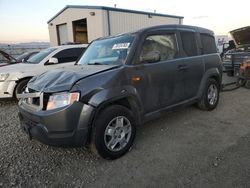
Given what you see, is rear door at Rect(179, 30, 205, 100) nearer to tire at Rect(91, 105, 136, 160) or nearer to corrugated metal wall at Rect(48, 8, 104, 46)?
tire at Rect(91, 105, 136, 160)

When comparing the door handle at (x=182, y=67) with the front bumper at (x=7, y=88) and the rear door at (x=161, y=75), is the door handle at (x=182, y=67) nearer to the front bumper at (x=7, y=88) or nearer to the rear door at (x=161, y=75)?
the rear door at (x=161, y=75)

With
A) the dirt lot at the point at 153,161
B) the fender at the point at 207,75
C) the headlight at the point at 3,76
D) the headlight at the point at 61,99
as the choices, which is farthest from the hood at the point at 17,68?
the fender at the point at 207,75

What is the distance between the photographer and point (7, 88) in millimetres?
6648

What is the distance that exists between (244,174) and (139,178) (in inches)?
52.1

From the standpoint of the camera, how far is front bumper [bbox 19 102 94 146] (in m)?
3.02

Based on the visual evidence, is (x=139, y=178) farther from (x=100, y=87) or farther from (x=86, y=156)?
(x=100, y=87)

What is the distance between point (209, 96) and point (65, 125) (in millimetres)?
3707

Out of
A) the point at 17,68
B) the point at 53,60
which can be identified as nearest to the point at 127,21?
the point at 53,60

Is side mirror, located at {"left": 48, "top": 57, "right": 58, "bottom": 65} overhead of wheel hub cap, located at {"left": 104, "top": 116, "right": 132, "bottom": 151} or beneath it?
overhead

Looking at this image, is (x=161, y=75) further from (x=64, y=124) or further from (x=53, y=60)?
(x=53, y=60)

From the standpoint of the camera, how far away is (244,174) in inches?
116

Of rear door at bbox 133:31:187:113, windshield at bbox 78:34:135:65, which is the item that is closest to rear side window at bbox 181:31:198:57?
rear door at bbox 133:31:187:113

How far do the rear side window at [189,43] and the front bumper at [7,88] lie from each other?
4875mm

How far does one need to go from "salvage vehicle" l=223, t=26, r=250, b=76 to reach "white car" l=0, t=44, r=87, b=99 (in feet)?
19.0
